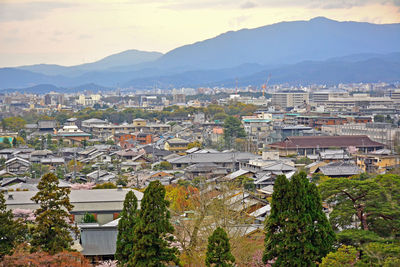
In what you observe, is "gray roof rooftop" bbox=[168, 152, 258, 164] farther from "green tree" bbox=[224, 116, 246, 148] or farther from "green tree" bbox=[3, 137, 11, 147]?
"green tree" bbox=[3, 137, 11, 147]

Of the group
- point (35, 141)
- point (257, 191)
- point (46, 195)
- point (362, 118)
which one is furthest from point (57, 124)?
point (46, 195)

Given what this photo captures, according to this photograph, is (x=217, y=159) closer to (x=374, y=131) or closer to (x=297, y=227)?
(x=374, y=131)

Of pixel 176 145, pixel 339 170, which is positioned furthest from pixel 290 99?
pixel 339 170

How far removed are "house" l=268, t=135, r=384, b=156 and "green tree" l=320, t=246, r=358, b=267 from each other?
1017 inches

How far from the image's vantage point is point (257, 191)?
22641 mm

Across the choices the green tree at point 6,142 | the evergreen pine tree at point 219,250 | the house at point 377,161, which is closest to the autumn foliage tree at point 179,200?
the evergreen pine tree at point 219,250

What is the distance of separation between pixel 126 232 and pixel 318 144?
1086 inches

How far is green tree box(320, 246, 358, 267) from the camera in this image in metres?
10.1

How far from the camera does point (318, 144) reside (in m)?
37.7

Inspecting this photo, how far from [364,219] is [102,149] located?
28869 mm

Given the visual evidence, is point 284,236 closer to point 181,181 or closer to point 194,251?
point 194,251

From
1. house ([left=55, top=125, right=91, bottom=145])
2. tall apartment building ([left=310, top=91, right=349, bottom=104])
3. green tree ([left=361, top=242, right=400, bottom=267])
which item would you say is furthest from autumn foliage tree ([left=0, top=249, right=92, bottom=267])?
tall apartment building ([left=310, top=91, right=349, bottom=104])

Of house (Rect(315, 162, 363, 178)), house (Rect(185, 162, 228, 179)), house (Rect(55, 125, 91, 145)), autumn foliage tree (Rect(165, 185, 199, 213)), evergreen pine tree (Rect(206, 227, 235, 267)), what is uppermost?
evergreen pine tree (Rect(206, 227, 235, 267))

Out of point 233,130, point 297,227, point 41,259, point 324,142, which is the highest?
point 297,227
